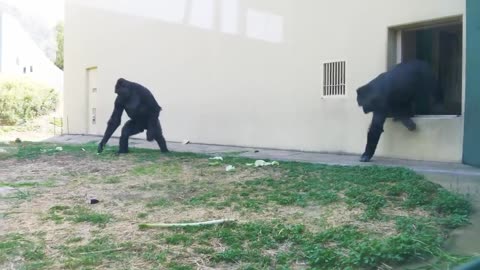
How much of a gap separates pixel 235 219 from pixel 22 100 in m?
18.2

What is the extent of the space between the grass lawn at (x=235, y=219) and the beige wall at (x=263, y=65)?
210 cm

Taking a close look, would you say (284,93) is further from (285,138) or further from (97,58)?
(97,58)

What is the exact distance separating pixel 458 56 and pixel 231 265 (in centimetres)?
502

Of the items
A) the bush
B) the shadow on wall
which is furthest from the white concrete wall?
the shadow on wall

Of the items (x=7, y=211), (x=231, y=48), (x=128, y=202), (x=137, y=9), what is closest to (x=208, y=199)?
(x=128, y=202)

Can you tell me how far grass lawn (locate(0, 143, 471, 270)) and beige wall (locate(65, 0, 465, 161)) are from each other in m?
2.10

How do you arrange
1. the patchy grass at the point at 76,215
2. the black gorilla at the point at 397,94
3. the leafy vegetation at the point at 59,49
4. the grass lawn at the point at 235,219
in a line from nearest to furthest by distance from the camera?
the grass lawn at the point at 235,219
the patchy grass at the point at 76,215
the black gorilla at the point at 397,94
the leafy vegetation at the point at 59,49

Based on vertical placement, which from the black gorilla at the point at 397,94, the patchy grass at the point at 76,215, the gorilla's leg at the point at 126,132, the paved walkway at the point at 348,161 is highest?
the black gorilla at the point at 397,94

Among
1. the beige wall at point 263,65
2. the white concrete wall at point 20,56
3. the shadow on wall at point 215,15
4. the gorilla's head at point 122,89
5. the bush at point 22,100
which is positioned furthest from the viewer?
the white concrete wall at point 20,56

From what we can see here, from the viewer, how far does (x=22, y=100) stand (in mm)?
19312

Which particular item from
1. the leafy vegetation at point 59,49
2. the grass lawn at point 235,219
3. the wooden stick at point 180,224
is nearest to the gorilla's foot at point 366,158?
the grass lawn at point 235,219

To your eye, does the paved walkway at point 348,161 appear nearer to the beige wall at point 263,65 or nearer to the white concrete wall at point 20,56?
the beige wall at point 263,65

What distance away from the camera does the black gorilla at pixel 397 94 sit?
634 cm

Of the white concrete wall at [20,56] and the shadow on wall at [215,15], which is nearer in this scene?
the shadow on wall at [215,15]
